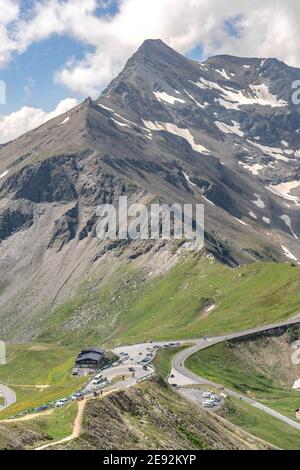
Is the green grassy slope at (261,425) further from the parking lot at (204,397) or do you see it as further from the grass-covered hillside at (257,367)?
the grass-covered hillside at (257,367)

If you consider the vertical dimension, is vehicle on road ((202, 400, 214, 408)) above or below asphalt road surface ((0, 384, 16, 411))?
above

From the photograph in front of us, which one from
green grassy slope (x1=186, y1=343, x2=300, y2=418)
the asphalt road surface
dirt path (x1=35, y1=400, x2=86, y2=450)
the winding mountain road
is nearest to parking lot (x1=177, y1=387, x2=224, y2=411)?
the winding mountain road

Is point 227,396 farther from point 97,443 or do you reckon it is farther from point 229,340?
point 97,443

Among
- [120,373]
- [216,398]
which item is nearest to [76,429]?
[216,398]

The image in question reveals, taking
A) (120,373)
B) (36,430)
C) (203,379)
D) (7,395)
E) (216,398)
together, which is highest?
(36,430)

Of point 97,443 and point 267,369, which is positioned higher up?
point 97,443

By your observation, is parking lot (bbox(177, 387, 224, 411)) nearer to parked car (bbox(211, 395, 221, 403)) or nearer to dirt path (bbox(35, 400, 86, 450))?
parked car (bbox(211, 395, 221, 403))

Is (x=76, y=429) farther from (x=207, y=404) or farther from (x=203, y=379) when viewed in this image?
(x=203, y=379)
